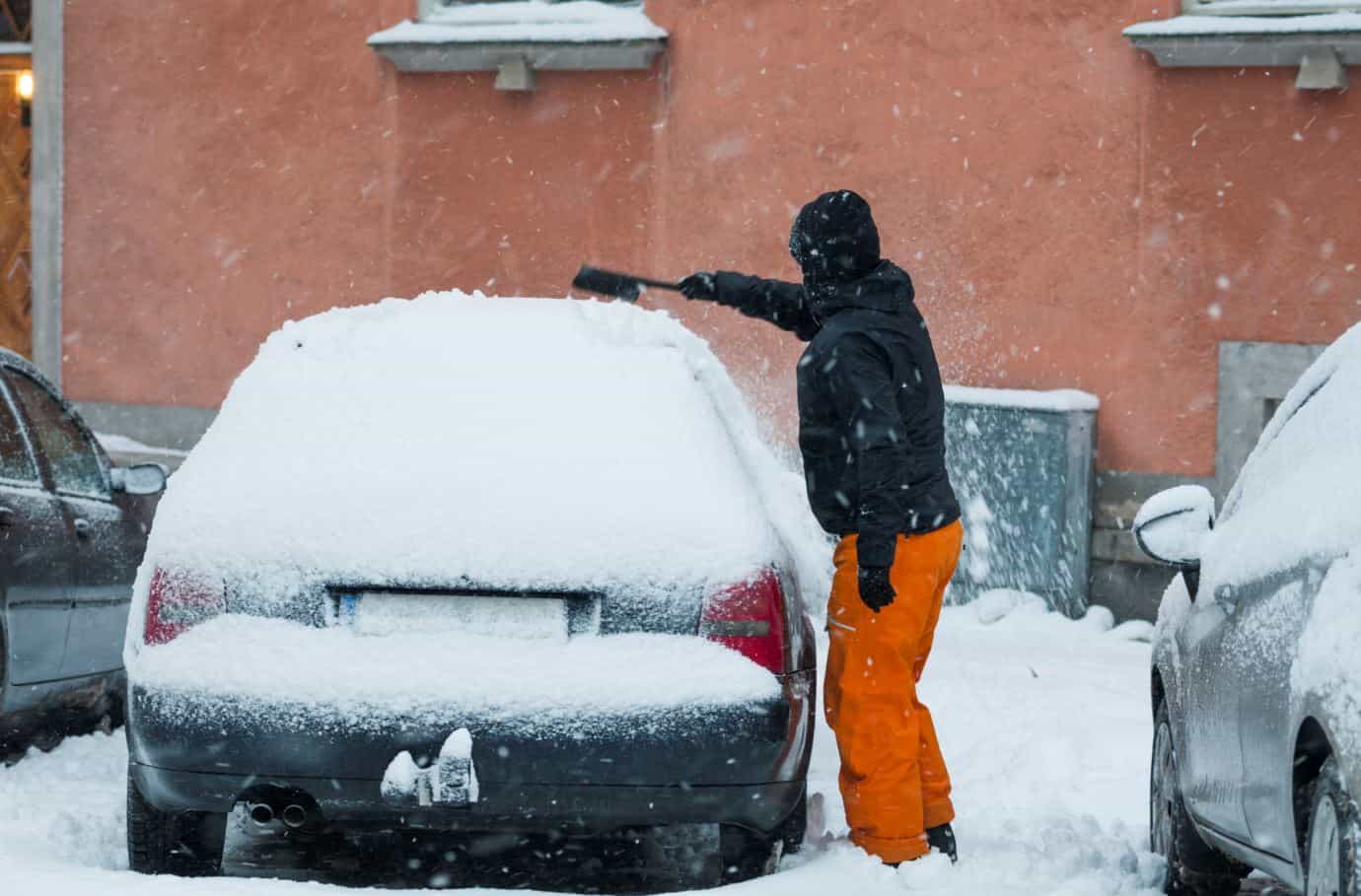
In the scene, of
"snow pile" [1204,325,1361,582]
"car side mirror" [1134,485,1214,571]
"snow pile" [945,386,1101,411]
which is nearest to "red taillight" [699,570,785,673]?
"car side mirror" [1134,485,1214,571]

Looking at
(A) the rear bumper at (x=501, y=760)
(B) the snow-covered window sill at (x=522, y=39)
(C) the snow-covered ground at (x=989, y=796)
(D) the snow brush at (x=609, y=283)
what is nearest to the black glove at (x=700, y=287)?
(D) the snow brush at (x=609, y=283)

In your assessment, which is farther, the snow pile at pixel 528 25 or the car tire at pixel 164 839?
the snow pile at pixel 528 25

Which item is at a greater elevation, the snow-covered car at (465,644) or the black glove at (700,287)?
the black glove at (700,287)

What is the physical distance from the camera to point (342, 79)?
12.6 metres

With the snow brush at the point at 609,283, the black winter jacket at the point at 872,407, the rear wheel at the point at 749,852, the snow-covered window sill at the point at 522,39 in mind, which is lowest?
the rear wheel at the point at 749,852

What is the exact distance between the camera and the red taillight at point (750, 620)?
4.78 m

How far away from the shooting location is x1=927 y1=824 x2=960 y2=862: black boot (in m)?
5.62

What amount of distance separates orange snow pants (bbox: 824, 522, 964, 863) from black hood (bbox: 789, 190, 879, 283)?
0.73 m

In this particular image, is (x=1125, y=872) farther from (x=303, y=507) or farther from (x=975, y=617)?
(x=975, y=617)

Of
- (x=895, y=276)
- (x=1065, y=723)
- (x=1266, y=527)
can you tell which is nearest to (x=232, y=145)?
(x=1065, y=723)

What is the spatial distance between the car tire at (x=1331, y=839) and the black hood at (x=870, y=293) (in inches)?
88.2

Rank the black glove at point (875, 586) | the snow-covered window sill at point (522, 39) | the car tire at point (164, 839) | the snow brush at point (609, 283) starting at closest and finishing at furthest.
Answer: the car tire at point (164, 839) → the black glove at point (875, 586) → the snow brush at point (609, 283) → the snow-covered window sill at point (522, 39)

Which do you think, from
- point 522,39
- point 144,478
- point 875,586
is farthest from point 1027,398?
point 875,586

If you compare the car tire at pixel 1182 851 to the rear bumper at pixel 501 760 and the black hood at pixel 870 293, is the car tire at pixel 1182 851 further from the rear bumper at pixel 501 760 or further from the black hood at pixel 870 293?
the black hood at pixel 870 293
